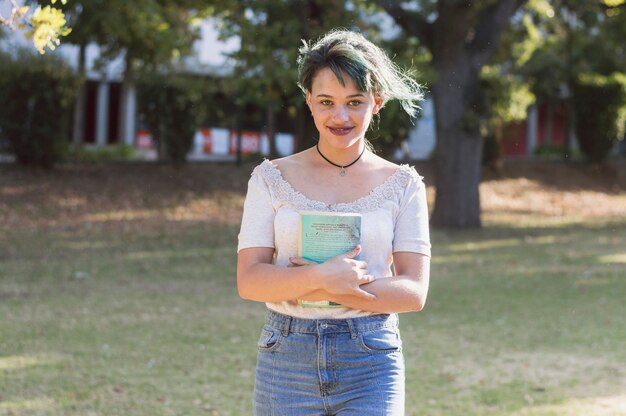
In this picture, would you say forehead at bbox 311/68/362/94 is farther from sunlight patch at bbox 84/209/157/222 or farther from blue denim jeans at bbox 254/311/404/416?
sunlight patch at bbox 84/209/157/222

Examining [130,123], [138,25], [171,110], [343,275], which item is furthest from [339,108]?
[130,123]

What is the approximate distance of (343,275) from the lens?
300cm

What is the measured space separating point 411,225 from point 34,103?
17.5 metres

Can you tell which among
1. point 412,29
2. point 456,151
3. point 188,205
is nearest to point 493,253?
point 456,151

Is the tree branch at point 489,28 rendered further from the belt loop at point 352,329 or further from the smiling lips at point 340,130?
the belt loop at point 352,329

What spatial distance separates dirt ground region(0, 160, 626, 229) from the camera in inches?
711

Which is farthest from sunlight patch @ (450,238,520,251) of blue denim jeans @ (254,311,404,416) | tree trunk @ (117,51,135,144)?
blue denim jeans @ (254,311,404,416)

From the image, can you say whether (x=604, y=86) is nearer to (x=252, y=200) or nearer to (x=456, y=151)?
(x=456, y=151)

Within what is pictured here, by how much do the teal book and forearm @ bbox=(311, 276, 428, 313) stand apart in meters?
0.06

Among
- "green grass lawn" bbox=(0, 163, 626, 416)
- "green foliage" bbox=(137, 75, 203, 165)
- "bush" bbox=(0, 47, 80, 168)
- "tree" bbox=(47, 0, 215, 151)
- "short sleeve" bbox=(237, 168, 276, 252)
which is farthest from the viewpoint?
"green foliage" bbox=(137, 75, 203, 165)

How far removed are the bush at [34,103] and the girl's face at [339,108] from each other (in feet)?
56.8

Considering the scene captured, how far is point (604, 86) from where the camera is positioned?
29.8 metres

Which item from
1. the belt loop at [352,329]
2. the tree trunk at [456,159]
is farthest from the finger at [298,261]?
the tree trunk at [456,159]

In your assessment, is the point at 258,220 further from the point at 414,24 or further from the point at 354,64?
the point at 414,24
